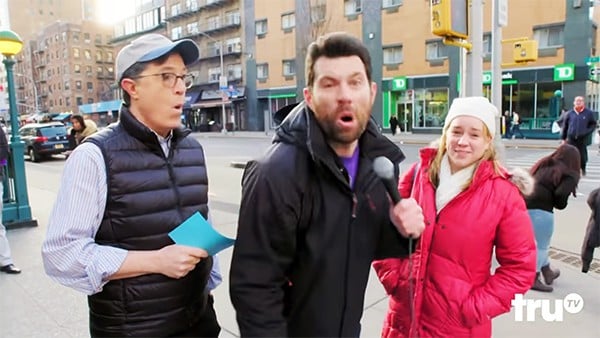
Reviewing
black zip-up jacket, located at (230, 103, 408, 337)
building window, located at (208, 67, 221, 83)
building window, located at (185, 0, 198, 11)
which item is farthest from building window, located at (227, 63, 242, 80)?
black zip-up jacket, located at (230, 103, 408, 337)

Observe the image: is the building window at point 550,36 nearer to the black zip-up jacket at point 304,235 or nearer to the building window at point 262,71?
the building window at point 262,71

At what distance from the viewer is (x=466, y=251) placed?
2195mm

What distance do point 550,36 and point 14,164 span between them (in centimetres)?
2536

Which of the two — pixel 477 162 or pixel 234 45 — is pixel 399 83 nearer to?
pixel 234 45

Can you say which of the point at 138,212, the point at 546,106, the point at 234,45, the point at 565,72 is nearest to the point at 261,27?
the point at 234,45

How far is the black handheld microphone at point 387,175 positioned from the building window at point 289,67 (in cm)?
3487

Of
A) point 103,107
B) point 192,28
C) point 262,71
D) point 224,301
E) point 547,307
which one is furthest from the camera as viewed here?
point 103,107

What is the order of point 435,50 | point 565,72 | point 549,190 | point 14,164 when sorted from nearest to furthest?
point 549,190 → point 14,164 → point 565,72 → point 435,50

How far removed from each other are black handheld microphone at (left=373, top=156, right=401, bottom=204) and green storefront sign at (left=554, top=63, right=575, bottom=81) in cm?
2551

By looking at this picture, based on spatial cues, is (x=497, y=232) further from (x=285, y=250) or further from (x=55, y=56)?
(x=55, y=56)

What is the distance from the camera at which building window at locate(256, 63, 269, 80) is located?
125 feet

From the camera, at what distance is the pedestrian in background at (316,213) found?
144cm

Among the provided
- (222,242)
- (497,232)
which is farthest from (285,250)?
(497,232)

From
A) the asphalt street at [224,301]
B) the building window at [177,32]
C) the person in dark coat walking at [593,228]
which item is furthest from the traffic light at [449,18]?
the building window at [177,32]
